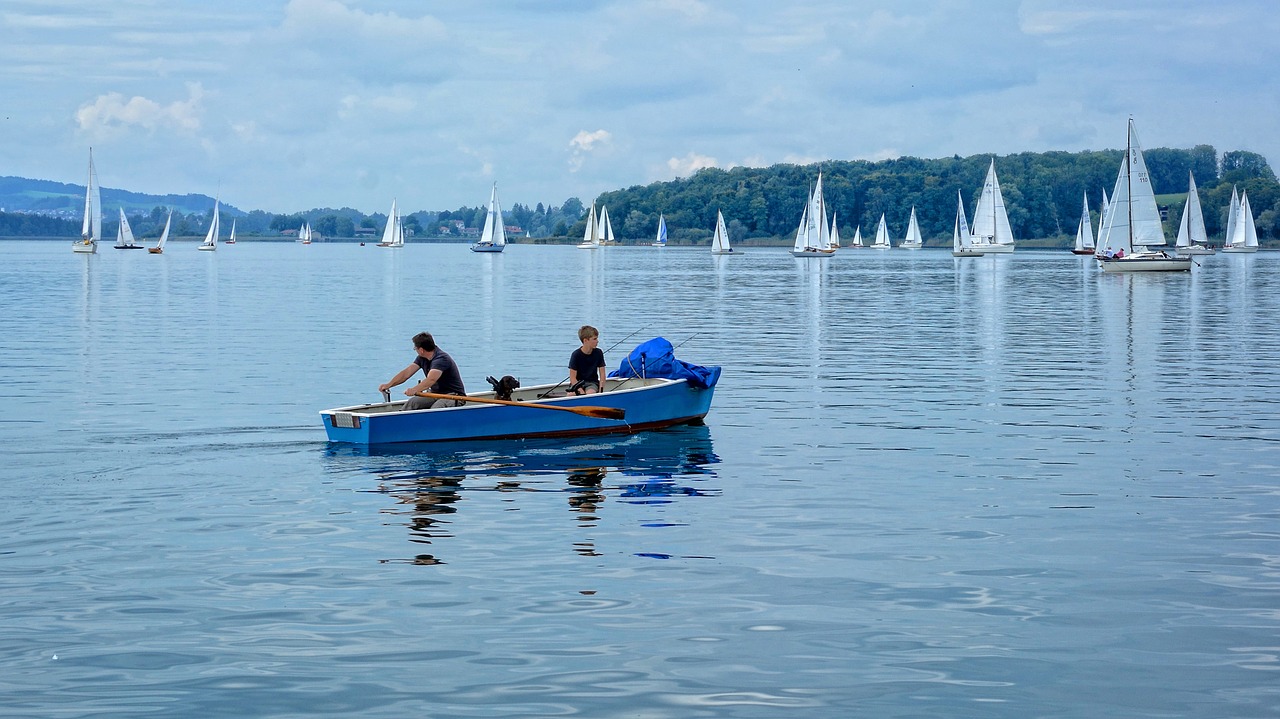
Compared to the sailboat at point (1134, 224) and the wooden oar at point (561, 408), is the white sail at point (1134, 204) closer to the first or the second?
the sailboat at point (1134, 224)

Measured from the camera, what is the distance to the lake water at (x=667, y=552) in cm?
1128

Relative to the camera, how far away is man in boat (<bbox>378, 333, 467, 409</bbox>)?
23984mm

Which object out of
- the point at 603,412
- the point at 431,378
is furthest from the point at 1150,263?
the point at 431,378

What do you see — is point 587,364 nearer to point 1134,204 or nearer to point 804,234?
point 1134,204

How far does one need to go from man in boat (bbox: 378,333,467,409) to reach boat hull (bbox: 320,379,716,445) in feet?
1.51

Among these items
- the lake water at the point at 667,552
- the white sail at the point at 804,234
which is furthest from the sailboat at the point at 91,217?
the lake water at the point at 667,552

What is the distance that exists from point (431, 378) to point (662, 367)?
17.0ft

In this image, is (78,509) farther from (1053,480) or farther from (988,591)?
(1053,480)

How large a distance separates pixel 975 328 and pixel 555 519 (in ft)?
136

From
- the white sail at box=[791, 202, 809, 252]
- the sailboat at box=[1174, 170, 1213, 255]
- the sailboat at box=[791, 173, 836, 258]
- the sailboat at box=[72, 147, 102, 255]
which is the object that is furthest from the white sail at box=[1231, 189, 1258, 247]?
the sailboat at box=[72, 147, 102, 255]

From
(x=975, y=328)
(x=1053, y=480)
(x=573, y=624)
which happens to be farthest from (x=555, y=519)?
(x=975, y=328)

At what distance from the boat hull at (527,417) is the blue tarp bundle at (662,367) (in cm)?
25

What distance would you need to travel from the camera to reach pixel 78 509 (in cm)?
1850

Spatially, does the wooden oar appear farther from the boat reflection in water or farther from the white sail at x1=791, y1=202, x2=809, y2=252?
the white sail at x1=791, y1=202, x2=809, y2=252
